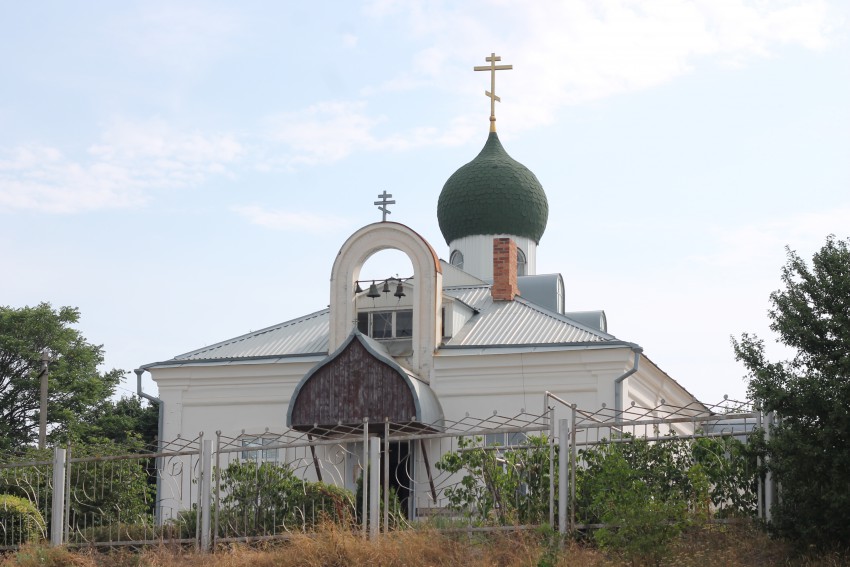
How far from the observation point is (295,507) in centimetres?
1384

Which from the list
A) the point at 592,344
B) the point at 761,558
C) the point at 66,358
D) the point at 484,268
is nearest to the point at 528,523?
the point at 761,558

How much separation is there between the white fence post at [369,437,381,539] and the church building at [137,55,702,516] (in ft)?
19.8

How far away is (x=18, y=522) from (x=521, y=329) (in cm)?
938

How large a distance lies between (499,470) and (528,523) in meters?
0.71

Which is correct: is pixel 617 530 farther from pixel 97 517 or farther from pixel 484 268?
pixel 484 268

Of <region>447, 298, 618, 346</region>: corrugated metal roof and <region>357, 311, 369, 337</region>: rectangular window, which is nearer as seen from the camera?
<region>447, 298, 618, 346</region>: corrugated metal roof

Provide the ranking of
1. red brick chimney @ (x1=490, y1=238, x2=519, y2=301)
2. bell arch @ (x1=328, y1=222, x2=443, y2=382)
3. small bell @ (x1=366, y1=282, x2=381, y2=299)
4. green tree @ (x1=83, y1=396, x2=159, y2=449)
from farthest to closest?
1. green tree @ (x1=83, y1=396, x2=159, y2=449)
2. red brick chimney @ (x1=490, y1=238, x2=519, y2=301)
3. small bell @ (x1=366, y1=282, x2=381, y2=299)
4. bell arch @ (x1=328, y1=222, x2=443, y2=382)

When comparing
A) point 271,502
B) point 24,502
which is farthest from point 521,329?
point 24,502

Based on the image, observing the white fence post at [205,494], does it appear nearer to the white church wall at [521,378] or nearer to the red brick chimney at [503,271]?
the white church wall at [521,378]

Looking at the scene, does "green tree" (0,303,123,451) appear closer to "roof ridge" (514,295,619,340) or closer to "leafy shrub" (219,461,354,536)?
"roof ridge" (514,295,619,340)

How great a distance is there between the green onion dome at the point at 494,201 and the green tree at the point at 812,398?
15.4 m

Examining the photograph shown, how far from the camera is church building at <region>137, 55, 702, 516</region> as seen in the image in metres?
20.2

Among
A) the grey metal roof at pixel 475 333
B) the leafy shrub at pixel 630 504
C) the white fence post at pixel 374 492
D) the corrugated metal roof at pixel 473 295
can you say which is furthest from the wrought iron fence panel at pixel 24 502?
the corrugated metal roof at pixel 473 295

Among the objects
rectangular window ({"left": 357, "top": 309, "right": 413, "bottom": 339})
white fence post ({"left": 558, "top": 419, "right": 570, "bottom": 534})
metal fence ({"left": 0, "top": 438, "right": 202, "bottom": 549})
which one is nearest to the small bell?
rectangular window ({"left": 357, "top": 309, "right": 413, "bottom": 339})
